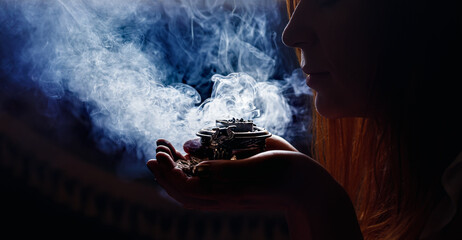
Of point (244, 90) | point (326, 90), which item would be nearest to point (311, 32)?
point (326, 90)

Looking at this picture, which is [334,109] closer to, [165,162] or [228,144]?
[228,144]

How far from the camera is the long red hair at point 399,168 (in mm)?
647

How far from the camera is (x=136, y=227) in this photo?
1713 millimetres

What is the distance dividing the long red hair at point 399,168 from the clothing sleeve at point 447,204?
0.15 feet

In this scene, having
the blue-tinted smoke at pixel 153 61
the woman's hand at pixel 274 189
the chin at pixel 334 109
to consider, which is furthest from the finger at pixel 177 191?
the blue-tinted smoke at pixel 153 61

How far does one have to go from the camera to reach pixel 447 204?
586mm

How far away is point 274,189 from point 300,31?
43cm

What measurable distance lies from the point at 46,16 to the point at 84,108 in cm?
54

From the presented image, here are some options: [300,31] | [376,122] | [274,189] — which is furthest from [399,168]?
[300,31]

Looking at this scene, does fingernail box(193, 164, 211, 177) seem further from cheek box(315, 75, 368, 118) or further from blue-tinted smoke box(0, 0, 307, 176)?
blue-tinted smoke box(0, 0, 307, 176)

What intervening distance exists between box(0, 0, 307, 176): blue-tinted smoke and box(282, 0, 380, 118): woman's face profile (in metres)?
0.91

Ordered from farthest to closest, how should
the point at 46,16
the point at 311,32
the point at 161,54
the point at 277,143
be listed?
the point at 161,54 → the point at 46,16 → the point at 277,143 → the point at 311,32

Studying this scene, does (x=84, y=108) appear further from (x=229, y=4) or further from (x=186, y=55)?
(x=229, y=4)

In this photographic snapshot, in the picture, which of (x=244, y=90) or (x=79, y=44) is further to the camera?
(x=244, y=90)
